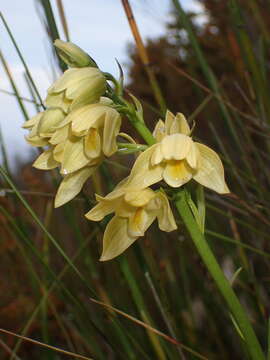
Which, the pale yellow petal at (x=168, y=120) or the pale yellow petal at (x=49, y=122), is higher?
the pale yellow petal at (x=49, y=122)

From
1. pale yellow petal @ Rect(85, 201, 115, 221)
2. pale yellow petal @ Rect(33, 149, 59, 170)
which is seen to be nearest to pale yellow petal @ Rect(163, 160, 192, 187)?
pale yellow petal @ Rect(85, 201, 115, 221)

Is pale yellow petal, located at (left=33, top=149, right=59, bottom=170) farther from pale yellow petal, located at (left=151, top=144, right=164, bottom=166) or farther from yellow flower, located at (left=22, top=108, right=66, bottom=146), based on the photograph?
pale yellow petal, located at (left=151, top=144, right=164, bottom=166)

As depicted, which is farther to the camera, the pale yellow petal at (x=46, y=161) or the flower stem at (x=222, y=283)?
the pale yellow petal at (x=46, y=161)

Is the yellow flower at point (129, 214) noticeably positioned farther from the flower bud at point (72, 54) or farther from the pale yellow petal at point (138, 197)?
the flower bud at point (72, 54)

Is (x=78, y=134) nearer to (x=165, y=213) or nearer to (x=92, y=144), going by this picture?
(x=92, y=144)

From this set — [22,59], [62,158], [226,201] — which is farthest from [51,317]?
[62,158]

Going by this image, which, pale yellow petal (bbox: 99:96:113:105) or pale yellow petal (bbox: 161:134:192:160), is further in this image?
pale yellow petal (bbox: 99:96:113:105)

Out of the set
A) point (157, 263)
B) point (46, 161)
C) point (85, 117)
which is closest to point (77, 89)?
point (85, 117)

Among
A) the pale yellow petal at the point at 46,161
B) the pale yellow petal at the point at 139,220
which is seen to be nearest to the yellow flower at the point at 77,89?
the pale yellow petal at the point at 46,161
